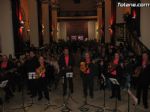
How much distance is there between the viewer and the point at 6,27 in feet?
48.4

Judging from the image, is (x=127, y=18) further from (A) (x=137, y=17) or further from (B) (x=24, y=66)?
(B) (x=24, y=66)

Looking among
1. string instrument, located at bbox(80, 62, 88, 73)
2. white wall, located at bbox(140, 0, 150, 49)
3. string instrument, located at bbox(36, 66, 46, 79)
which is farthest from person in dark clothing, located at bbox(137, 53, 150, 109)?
white wall, located at bbox(140, 0, 150, 49)

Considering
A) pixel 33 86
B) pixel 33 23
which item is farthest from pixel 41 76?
pixel 33 23

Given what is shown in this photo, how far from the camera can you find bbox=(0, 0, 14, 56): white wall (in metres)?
14.7

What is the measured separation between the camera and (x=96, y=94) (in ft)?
38.0

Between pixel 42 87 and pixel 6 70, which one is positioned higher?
pixel 6 70

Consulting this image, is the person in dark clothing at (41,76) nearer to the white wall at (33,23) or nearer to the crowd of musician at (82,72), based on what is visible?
the crowd of musician at (82,72)

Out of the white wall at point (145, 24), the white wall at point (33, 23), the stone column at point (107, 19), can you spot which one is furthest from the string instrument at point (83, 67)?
the stone column at point (107, 19)

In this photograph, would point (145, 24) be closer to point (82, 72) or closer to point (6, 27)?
point (82, 72)

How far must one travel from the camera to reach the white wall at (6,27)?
14672 mm

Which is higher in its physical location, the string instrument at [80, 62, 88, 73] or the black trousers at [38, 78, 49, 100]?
the string instrument at [80, 62, 88, 73]

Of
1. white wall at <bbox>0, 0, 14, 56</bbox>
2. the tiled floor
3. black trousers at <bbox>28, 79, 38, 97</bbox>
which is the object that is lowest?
the tiled floor

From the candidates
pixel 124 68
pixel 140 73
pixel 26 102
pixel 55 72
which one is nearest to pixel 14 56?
pixel 55 72

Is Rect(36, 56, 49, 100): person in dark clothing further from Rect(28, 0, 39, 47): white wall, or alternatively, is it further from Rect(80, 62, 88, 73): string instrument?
Rect(28, 0, 39, 47): white wall
